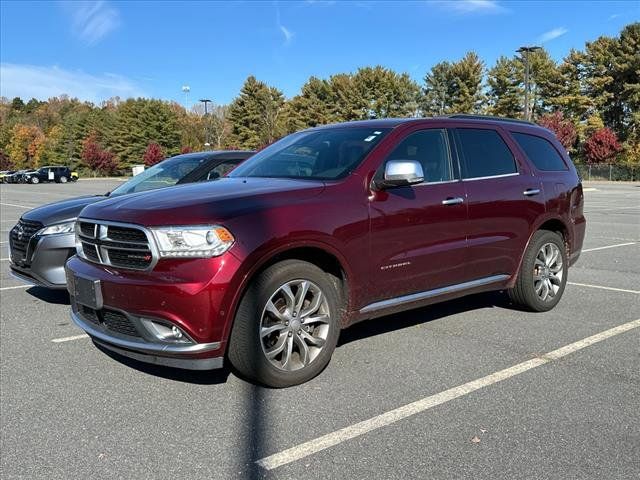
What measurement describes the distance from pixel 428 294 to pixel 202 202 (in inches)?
79.0

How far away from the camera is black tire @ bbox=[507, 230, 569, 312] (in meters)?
5.67

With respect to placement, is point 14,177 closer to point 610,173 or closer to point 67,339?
point 610,173

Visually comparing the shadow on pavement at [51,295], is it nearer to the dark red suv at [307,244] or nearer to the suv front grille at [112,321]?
the dark red suv at [307,244]

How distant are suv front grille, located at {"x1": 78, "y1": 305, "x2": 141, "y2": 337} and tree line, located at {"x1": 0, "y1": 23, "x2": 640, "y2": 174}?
48.1m

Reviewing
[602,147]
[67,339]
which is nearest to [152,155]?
[602,147]

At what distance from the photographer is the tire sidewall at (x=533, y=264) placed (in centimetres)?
567

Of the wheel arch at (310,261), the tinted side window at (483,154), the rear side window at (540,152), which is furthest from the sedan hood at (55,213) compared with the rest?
the rear side window at (540,152)

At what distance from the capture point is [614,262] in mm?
9094

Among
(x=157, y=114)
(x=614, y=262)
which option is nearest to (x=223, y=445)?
(x=614, y=262)

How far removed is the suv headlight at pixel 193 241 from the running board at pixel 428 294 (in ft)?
4.24

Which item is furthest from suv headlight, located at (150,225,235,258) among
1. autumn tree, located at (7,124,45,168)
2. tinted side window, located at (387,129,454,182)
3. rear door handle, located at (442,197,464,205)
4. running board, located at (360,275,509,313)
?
autumn tree, located at (7,124,45,168)

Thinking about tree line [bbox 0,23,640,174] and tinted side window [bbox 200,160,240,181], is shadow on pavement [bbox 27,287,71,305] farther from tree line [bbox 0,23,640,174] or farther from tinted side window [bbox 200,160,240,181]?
tree line [bbox 0,23,640,174]

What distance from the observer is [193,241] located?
3531 millimetres

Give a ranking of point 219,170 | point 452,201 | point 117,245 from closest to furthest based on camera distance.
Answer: point 117,245
point 452,201
point 219,170
